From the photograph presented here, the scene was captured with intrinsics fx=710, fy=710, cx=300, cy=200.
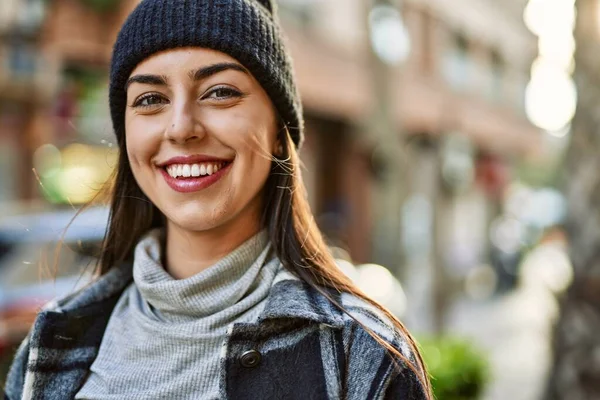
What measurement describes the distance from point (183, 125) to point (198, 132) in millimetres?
43

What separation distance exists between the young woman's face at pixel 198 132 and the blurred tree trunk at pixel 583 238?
3267 mm

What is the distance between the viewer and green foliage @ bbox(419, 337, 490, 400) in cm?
445

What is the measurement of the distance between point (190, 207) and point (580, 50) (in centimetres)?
375

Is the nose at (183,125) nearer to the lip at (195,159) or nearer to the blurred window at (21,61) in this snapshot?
the lip at (195,159)

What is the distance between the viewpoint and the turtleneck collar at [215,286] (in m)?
1.82

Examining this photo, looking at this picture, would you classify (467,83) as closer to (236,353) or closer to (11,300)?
(11,300)

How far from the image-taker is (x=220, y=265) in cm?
185

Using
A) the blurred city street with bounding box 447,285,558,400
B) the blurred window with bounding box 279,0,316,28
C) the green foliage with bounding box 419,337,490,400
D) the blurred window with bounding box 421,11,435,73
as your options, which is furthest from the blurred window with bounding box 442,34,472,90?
the green foliage with bounding box 419,337,490,400

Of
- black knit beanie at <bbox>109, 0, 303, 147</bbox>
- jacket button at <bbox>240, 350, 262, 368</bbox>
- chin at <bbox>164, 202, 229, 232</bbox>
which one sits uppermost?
black knit beanie at <bbox>109, 0, 303, 147</bbox>

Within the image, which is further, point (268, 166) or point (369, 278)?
point (369, 278)

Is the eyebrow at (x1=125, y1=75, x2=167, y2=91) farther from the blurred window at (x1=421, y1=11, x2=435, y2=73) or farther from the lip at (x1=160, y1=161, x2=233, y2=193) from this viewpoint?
the blurred window at (x1=421, y1=11, x2=435, y2=73)

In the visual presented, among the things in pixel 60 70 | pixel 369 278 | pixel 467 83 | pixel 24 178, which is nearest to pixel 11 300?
pixel 369 278

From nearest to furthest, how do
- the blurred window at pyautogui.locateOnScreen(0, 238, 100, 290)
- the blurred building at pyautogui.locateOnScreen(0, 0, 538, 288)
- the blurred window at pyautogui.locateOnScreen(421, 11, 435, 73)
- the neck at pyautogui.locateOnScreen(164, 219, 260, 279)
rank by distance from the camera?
1. the neck at pyautogui.locateOnScreen(164, 219, 260, 279)
2. the blurred window at pyautogui.locateOnScreen(0, 238, 100, 290)
3. the blurred building at pyautogui.locateOnScreen(0, 0, 538, 288)
4. the blurred window at pyautogui.locateOnScreen(421, 11, 435, 73)

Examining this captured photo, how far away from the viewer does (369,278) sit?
8.34 metres
